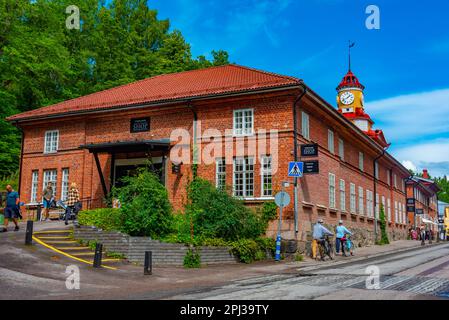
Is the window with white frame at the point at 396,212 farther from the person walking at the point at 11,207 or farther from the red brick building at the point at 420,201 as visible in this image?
the person walking at the point at 11,207

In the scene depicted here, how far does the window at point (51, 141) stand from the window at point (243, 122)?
10948 mm

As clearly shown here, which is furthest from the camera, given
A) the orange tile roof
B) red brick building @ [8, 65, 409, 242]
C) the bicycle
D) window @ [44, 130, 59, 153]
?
window @ [44, 130, 59, 153]

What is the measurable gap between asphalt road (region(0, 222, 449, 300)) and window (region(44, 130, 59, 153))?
11.5m

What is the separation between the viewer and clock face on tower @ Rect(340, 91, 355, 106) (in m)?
60.3

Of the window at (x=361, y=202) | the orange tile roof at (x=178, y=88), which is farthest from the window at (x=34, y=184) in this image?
the window at (x=361, y=202)

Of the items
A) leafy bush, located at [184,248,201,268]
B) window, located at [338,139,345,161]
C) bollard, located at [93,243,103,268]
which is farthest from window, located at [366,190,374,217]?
bollard, located at [93,243,103,268]

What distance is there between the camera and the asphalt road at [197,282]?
10.2 metres

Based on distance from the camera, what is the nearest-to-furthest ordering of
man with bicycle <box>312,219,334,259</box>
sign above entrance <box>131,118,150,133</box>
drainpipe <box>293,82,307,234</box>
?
1. man with bicycle <box>312,219,334,259</box>
2. drainpipe <box>293,82,307,234</box>
3. sign above entrance <box>131,118,150,133</box>

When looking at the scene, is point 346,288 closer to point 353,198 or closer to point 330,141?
Answer: point 330,141

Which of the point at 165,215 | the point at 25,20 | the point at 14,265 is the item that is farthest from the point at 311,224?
the point at 25,20

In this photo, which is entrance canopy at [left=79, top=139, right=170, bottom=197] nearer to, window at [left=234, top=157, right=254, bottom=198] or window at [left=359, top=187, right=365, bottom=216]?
window at [left=234, top=157, right=254, bottom=198]

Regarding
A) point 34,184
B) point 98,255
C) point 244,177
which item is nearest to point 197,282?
point 98,255

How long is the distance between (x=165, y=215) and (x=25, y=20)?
2809cm

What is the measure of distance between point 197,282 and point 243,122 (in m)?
11.5
